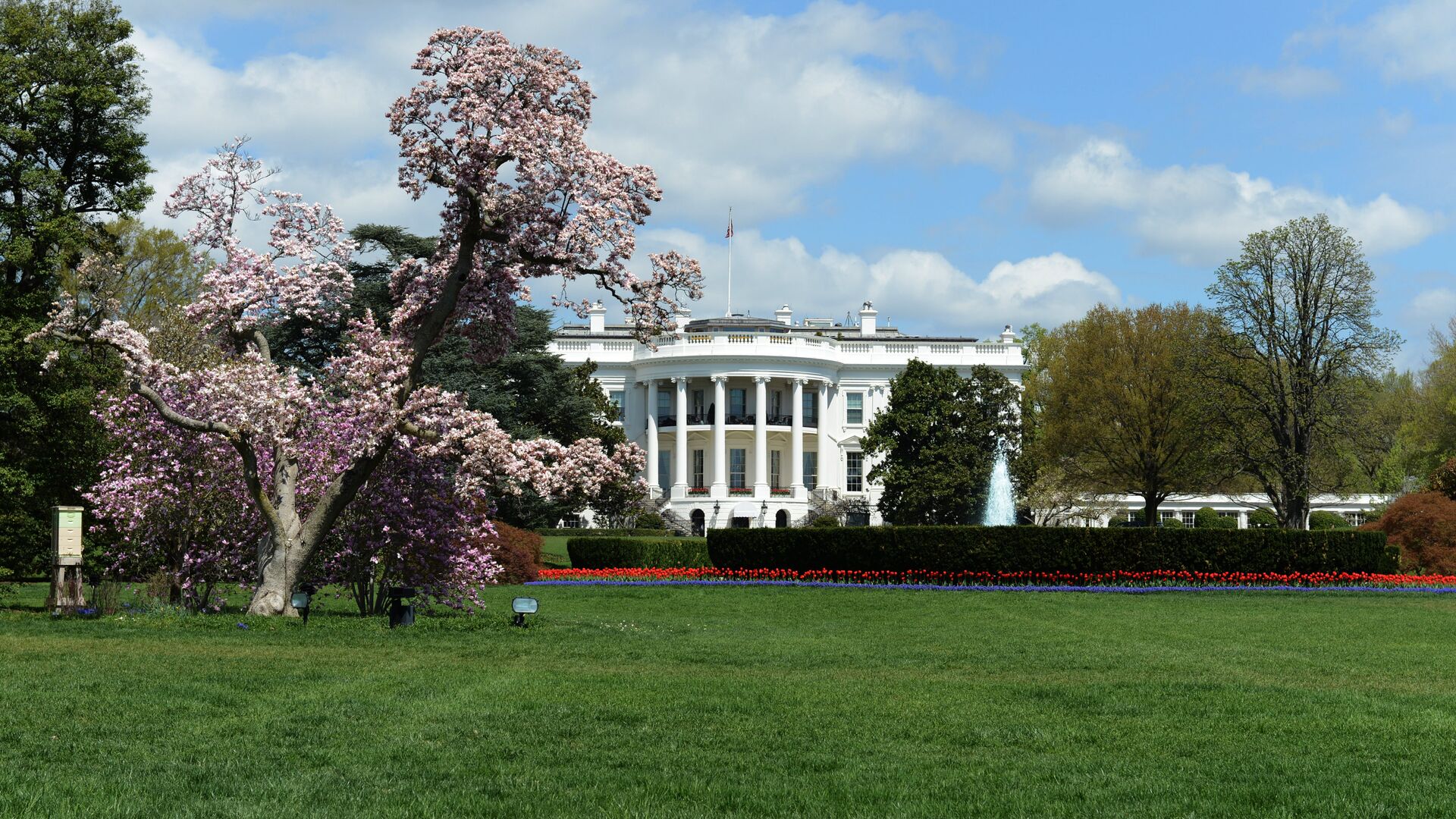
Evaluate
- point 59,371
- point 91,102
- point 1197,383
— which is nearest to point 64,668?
point 59,371

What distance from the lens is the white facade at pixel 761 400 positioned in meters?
67.0

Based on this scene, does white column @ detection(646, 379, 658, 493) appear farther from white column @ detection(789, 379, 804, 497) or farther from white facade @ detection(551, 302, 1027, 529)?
white column @ detection(789, 379, 804, 497)

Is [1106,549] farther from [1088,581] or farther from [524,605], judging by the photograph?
[524,605]

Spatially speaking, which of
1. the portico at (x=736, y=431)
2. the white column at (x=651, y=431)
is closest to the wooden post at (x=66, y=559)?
the portico at (x=736, y=431)

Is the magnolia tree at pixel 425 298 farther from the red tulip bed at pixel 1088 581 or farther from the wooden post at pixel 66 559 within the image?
the red tulip bed at pixel 1088 581

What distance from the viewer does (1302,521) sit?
1558 inches

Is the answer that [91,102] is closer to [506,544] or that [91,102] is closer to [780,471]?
[506,544]

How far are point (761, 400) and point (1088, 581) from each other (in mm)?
41292

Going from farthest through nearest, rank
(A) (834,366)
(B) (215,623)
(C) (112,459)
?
(A) (834,366) < (C) (112,459) < (B) (215,623)

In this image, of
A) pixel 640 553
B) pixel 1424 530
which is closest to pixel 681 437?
pixel 640 553

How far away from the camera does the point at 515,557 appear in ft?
92.5

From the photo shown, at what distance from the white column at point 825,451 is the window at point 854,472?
56 cm

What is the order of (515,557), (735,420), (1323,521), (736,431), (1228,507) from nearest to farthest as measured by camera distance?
(515,557), (1323,521), (736,431), (735,420), (1228,507)

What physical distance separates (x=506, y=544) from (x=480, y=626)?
1195 cm
